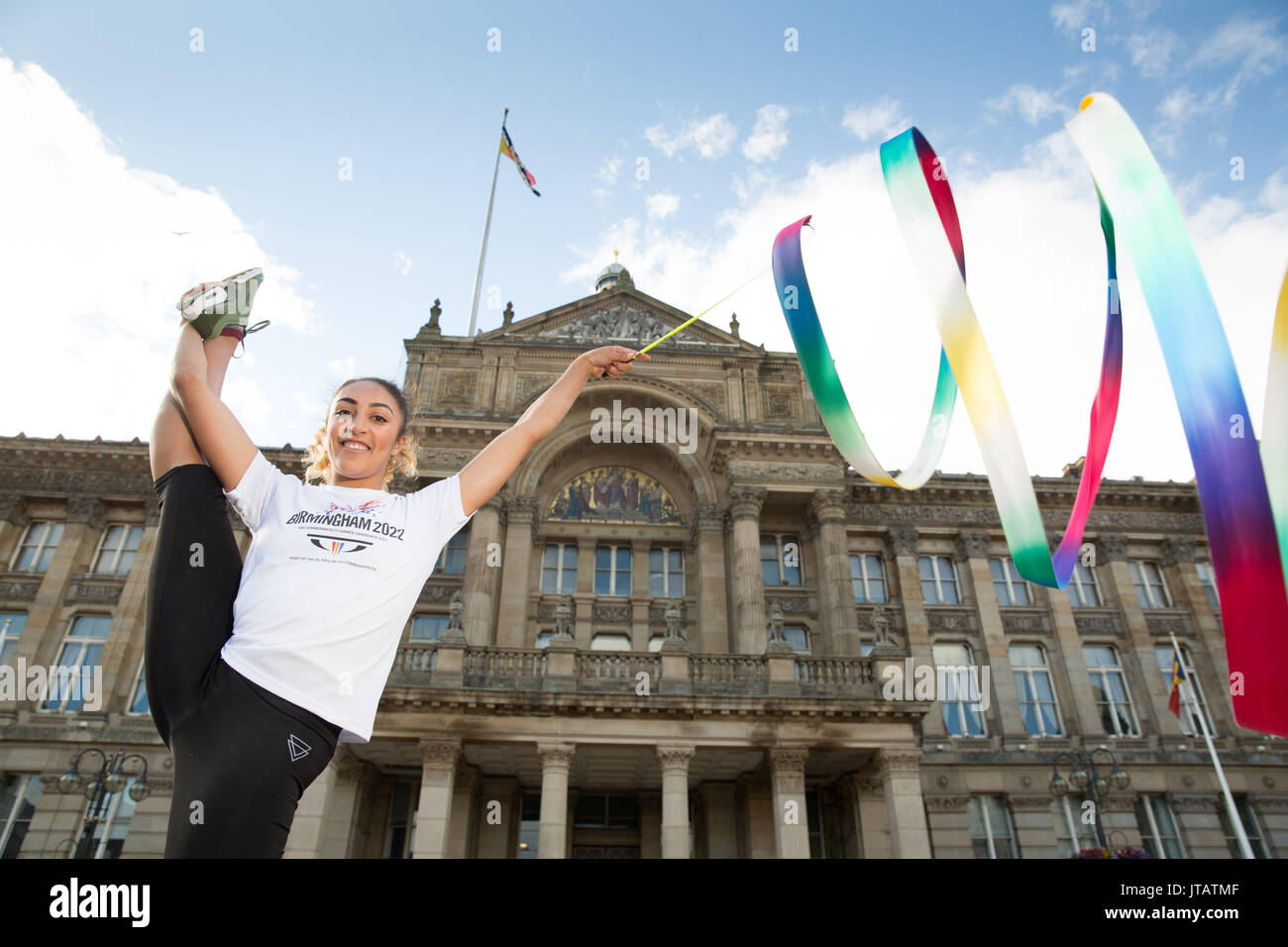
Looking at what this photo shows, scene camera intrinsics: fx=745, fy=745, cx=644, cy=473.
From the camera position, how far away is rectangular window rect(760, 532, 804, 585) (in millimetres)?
27656

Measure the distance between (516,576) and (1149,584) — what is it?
82.0 ft

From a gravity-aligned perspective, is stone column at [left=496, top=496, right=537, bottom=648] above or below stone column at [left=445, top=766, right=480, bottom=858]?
above

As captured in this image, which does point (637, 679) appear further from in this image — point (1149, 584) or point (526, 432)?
point (1149, 584)

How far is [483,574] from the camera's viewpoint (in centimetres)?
2456

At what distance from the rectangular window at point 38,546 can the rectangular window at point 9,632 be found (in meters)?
1.65

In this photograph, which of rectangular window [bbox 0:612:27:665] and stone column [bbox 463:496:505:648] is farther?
rectangular window [bbox 0:612:27:665]

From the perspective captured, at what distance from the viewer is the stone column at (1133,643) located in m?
26.7

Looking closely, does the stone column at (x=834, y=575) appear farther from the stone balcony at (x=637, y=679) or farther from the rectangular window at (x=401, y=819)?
the rectangular window at (x=401, y=819)

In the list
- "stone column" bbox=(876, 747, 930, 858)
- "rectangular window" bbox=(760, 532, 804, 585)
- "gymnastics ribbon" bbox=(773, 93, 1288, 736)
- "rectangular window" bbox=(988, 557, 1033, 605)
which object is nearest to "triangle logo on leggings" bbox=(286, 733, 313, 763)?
"gymnastics ribbon" bbox=(773, 93, 1288, 736)

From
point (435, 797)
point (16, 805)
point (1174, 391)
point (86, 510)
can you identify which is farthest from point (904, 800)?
point (86, 510)

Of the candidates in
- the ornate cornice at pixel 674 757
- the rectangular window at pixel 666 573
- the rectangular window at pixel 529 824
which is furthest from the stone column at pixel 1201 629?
the rectangular window at pixel 529 824

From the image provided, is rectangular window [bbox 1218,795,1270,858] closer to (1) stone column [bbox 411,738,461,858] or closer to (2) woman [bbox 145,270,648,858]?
(1) stone column [bbox 411,738,461,858]
